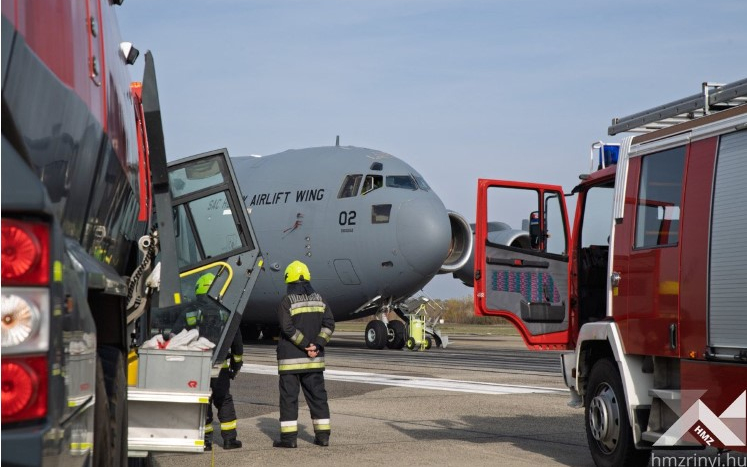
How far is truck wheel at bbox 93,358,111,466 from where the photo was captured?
4.55m

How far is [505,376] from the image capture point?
58.1 feet

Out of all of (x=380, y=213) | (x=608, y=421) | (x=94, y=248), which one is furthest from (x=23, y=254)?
(x=380, y=213)

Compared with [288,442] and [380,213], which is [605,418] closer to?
[288,442]

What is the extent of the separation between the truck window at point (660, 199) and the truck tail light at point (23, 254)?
18.1 feet

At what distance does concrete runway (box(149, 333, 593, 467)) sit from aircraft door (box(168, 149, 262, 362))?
119cm

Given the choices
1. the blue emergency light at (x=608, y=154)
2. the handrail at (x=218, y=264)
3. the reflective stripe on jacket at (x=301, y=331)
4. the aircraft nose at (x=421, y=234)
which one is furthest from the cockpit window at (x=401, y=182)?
the blue emergency light at (x=608, y=154)

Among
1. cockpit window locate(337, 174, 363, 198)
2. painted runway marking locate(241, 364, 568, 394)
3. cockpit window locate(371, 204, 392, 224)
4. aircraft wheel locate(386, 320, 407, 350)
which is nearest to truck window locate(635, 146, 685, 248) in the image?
painted runway marking locate(241, 364, 568, 394)

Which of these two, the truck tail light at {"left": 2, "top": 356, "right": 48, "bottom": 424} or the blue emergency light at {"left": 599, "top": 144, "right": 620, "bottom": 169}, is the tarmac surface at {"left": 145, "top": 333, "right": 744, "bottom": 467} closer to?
the blue emergency light at {"left": 599, "top": 144, "right": 620, "bottom": 169}

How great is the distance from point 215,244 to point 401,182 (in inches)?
559

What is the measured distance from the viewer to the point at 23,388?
8.42 ft

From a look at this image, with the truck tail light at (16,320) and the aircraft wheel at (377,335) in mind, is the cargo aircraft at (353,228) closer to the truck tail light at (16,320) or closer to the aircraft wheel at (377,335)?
the aircraft wheel at (377,335)

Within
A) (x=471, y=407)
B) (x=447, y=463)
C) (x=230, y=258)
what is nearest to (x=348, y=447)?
(x=447, y=463)

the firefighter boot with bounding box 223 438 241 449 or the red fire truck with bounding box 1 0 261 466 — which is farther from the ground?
the red fire truck with bounding box 1 0 261 466

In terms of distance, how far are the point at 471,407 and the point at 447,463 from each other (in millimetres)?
4281
